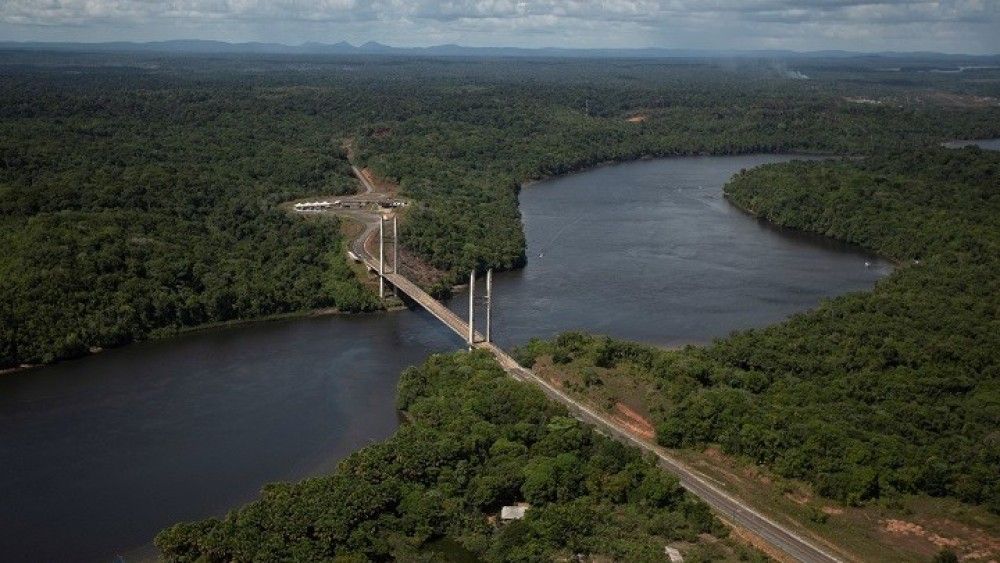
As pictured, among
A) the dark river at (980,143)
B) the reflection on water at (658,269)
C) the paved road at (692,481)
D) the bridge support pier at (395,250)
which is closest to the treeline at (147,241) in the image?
the bridge support pier at (395,250)

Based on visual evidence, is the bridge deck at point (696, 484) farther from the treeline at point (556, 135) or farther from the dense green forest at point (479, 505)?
the treeline at point (556, 135)

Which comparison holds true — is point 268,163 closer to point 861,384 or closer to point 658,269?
point 658,269

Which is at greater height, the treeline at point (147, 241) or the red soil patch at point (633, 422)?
the treeline at point (147, 241)

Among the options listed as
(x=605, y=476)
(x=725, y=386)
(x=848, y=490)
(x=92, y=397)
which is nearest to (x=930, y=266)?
(x=725, y=386)

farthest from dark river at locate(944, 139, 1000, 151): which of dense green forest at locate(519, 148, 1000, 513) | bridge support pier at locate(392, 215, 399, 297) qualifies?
bridge support pier at locate(392, 215, 399, 297)

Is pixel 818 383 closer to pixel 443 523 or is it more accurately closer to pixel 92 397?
pixel 443 523

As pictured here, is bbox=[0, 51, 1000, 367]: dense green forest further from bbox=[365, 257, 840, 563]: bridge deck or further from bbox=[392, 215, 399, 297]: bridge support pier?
bbox=[365, 257, 840, 563]: bridge deck

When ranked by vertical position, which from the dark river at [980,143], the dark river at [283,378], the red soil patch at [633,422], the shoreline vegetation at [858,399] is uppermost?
the dark river at [980,143]

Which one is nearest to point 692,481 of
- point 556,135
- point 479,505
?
point 479,505
